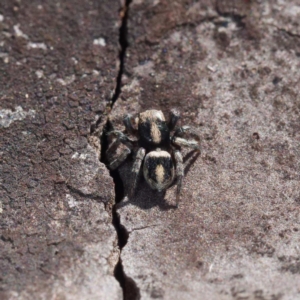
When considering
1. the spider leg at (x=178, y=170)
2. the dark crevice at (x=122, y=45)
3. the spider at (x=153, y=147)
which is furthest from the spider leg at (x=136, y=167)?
the dark crevice at (x=122, y=45)

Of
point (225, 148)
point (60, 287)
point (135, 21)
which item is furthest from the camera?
point (135, 21)

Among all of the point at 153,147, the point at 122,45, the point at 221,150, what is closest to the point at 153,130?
the point at 153,147

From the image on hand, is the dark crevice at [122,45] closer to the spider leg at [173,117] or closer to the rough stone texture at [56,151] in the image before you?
the rough stone texture at [56,151]

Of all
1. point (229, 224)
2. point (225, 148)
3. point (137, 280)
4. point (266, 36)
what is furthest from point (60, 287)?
point (266, 36)

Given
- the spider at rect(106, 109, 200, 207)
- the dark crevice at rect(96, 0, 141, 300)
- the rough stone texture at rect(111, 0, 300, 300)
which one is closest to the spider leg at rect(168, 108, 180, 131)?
the spider at rect(106, 109, 200, 207)

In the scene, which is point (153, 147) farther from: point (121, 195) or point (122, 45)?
point (122, 45)

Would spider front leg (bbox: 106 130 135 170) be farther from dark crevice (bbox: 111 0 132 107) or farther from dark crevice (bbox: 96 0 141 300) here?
dark crevice (bbox: 111 0 132 107)

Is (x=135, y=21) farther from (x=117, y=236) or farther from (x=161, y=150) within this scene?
(x=117, y=236)
